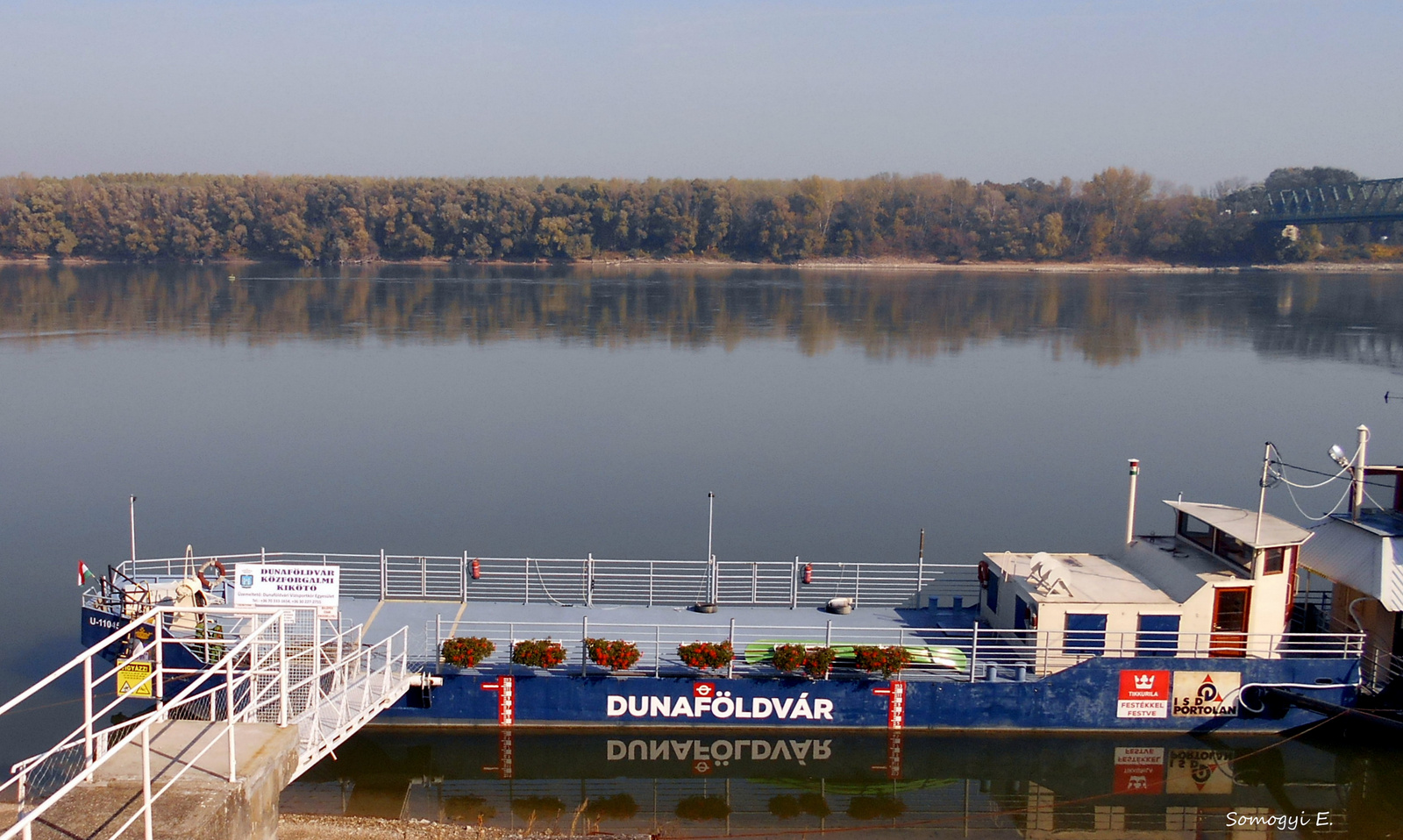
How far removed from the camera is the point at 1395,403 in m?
50.8

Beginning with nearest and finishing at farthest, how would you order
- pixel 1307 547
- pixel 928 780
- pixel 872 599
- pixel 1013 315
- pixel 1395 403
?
1. pixel 928 780
2. pixel 1307 547
3. pixel 872 599
4. pixel 1395 403
5. pixel 1013 315

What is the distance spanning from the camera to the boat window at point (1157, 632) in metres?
17.9

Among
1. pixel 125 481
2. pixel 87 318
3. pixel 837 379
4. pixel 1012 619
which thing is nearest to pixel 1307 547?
pixel 1012 619

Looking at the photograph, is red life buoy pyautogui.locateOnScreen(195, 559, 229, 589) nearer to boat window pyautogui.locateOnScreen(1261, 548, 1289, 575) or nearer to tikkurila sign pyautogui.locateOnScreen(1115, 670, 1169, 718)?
tikkurila sign pyautogui.locateOnScreen(1115, 670, 1169, 718)

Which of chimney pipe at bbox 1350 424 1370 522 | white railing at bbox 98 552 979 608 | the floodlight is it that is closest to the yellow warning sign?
white railing at bbox 98 552 979 608

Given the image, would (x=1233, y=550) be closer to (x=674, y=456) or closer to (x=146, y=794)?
(x=146, y=794)

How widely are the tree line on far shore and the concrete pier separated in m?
133

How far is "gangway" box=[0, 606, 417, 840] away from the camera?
27.5 feet

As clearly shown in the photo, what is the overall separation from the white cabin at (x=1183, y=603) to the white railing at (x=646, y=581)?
9.04ft

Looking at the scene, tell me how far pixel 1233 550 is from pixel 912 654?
18.2ft

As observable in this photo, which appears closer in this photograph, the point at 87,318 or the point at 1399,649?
the point at 1399,649

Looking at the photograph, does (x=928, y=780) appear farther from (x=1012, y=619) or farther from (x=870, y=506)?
(x=870, y=506)

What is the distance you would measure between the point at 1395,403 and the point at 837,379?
80.5ft

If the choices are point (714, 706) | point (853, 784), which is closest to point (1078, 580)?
point (853, 784)
